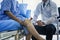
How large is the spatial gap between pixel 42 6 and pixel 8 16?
54.3 inches

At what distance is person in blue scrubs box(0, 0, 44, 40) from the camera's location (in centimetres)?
183

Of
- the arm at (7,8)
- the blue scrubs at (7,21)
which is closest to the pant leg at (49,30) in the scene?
the blue scrubs at (7,21)

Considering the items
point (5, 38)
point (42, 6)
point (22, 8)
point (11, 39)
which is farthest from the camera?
point (42, 6)

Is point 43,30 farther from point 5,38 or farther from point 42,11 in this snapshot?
point 5,38

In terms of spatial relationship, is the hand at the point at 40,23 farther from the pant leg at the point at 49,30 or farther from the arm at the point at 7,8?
the arm at the point at 7,8

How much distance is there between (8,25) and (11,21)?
66 millimetres

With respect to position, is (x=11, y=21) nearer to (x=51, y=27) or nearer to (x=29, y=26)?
(x=29, y=26)

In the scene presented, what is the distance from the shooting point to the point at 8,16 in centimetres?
204

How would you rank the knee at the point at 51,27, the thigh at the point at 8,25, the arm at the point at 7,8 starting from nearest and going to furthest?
the thigh at the point at 8,25 → the arm at the point at 7,8 → the knee at the point at 51,27

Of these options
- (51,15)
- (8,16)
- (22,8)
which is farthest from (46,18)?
(8,16)

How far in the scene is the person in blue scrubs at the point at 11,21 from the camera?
1.83 metres

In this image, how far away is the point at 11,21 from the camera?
73.9 inches

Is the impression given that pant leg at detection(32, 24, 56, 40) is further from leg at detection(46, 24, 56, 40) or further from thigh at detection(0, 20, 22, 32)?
thigh at detection(0, 20, 22, 32)

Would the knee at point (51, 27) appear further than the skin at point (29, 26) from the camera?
Yes
